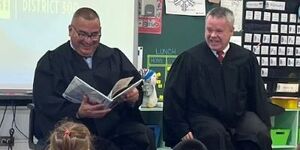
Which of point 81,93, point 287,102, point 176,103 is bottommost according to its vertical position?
point 287,102

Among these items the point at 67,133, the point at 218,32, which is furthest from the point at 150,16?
the point at 67,133

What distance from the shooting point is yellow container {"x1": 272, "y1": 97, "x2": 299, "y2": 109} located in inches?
169

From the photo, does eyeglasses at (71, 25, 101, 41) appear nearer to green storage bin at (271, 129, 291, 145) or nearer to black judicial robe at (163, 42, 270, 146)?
black judicial robe at (163, 42, 270, 146)

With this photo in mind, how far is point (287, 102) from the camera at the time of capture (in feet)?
14.2

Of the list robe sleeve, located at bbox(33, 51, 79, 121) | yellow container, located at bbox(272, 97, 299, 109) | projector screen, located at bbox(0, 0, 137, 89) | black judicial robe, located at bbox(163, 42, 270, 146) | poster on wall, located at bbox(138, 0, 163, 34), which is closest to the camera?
robe sleeve, located at bbox(33, 51, 79, 121)

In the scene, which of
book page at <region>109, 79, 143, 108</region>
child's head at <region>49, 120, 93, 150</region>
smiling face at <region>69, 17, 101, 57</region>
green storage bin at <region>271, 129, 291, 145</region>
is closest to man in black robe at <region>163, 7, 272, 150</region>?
book page at <region>109, 79, 143, 108</region>

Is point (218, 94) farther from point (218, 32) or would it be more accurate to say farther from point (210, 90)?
point (218, 32)

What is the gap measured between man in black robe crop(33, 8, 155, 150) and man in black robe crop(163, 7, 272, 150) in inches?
9.5

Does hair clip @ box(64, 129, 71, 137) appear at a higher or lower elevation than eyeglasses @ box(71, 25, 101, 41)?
lower

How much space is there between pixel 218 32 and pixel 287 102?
1.56 m

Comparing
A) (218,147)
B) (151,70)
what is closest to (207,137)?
(218,147)

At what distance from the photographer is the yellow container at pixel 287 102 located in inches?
169

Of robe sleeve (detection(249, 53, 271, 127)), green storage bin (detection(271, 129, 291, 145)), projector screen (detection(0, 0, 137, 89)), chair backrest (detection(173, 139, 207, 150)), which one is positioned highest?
projector screen (detection(0, 0, 137, 89))

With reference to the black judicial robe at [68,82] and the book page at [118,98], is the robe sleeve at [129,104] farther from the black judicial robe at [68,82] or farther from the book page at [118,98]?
the book page at [118,98]
